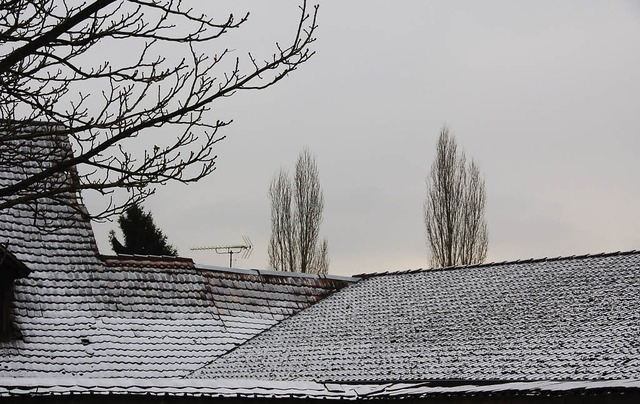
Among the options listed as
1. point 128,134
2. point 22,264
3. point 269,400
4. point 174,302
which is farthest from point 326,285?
point 128,134

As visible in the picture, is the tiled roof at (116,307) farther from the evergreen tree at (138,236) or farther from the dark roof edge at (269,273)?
the evergreen tree at (138,236)

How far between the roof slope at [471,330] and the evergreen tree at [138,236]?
1010cm

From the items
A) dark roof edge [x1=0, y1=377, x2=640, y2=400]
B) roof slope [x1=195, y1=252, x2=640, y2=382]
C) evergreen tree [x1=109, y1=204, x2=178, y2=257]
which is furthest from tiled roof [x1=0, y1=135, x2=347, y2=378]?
evergreen tree [x1=109, y1=204, x2=178, y2=257]

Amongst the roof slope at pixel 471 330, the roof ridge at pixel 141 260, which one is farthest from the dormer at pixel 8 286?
the roof slope at pixel 471 330

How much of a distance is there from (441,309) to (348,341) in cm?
172

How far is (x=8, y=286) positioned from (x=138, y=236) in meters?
12.5

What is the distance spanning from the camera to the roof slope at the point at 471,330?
12.0 metres

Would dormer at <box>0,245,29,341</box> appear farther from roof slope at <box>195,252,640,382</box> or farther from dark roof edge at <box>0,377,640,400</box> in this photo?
dark roof edge at <box>0,377,640,400</box>

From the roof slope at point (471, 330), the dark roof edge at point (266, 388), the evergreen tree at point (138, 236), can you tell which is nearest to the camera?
the dark roof edge at point (266, 388)

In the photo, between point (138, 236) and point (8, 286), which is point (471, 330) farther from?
point (138, 236)

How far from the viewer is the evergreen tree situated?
27.6 meters

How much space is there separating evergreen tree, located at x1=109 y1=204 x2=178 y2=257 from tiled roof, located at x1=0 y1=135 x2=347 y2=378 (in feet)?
30.5

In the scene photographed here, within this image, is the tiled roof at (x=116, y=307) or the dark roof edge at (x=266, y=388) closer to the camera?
the dark roof edge at (x=266, y=388)

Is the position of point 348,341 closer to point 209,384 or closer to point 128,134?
point 209,384
